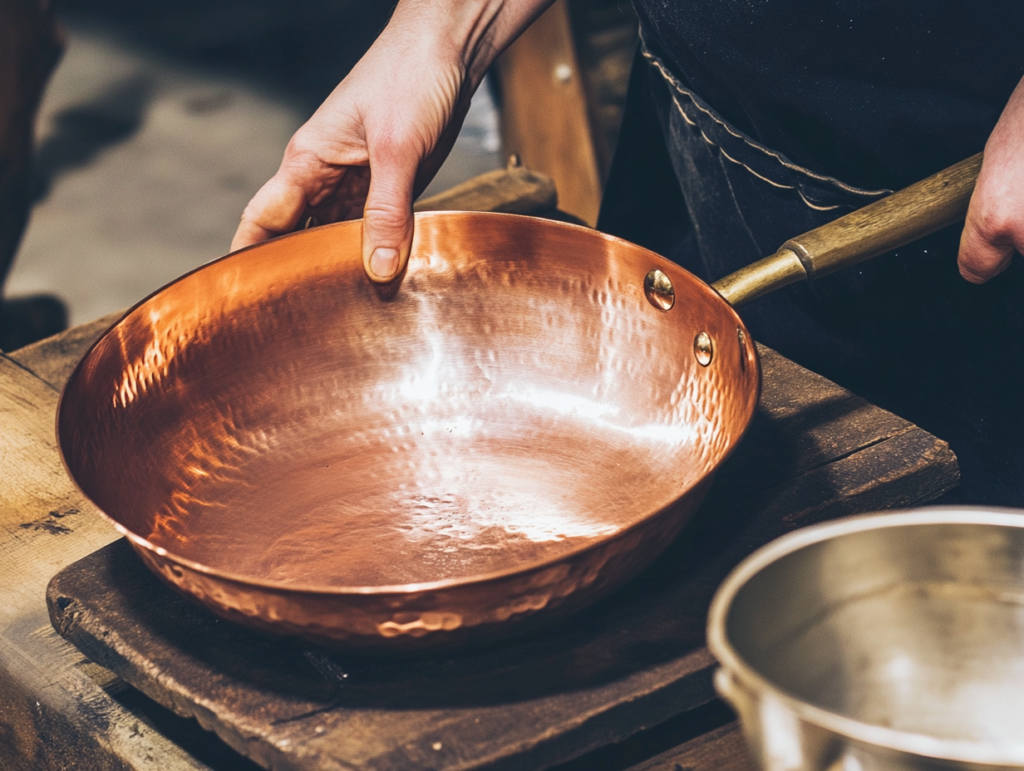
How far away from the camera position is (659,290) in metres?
0.76

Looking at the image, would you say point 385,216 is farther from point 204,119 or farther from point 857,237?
point 204,119

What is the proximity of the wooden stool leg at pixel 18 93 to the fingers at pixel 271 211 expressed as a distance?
4.69 feet

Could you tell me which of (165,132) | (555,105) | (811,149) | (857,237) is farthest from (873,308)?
(165,132)

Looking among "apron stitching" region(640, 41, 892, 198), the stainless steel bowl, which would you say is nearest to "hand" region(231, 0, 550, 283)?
"apron stitching" region(640, 41, 892, 198)

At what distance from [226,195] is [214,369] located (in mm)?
2517

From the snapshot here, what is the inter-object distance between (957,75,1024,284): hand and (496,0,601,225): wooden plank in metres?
1.33

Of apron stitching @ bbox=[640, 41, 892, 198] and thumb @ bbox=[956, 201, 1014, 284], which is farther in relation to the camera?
apron stitching @ bbox=[640, 41, 892, 198]

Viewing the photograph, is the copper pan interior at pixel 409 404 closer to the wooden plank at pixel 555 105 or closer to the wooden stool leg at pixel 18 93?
the wooden plank at pixel 555 105

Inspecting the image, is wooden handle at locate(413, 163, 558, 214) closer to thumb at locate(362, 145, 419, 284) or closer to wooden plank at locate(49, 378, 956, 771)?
thumb at locate(362, 145, 419, 284)

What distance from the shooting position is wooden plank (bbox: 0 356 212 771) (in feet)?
2.11

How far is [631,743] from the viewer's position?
0.63 m

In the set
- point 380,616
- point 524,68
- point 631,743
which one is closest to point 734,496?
point 631,743

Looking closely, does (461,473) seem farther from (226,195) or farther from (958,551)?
(226,195)

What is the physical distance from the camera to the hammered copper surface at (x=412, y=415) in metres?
0.64
